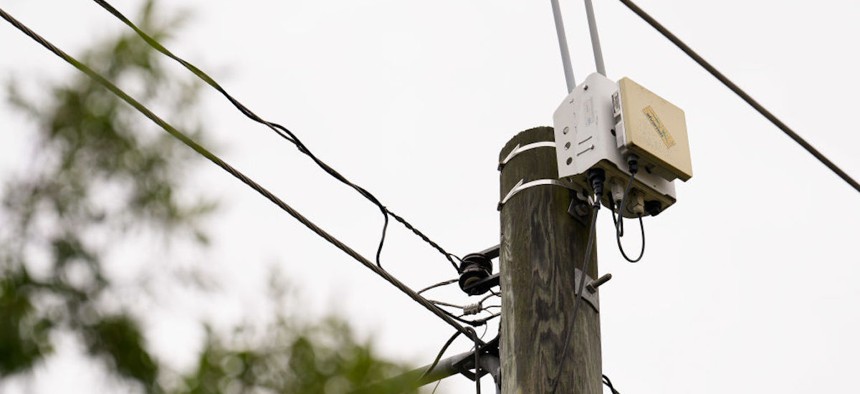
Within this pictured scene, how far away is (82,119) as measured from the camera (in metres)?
2.39

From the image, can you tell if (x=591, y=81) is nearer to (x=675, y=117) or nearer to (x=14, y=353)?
(x=675, y=117)

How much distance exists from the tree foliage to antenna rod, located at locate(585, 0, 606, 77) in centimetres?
292

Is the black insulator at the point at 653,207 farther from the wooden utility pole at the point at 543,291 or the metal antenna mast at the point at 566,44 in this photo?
the metal antenna mast at the point at 566,44

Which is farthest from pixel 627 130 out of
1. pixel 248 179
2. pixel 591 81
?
pixel 248 179

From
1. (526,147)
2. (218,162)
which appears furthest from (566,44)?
(218,162)

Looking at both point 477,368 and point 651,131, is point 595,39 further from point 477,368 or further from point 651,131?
point 477,368

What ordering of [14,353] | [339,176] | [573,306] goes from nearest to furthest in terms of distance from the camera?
1. [14,353]
2. [573,306]
3. [339,176]

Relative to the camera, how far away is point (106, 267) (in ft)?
7.22

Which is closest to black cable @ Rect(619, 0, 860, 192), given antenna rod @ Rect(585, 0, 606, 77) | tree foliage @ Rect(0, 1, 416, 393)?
antenna rod @ Rect(585, 0, 606, 77)

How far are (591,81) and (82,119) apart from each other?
109 inches

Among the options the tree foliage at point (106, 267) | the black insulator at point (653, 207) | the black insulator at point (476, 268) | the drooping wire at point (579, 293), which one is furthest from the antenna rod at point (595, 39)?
the tree foliage at point (106, 267)

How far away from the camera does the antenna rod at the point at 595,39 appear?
5.09 meters

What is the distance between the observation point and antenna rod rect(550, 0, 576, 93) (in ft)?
16.6

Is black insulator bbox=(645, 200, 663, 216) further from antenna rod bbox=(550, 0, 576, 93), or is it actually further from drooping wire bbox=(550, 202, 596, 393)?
antenna rod bbox=(550, 0, 576, 93)
